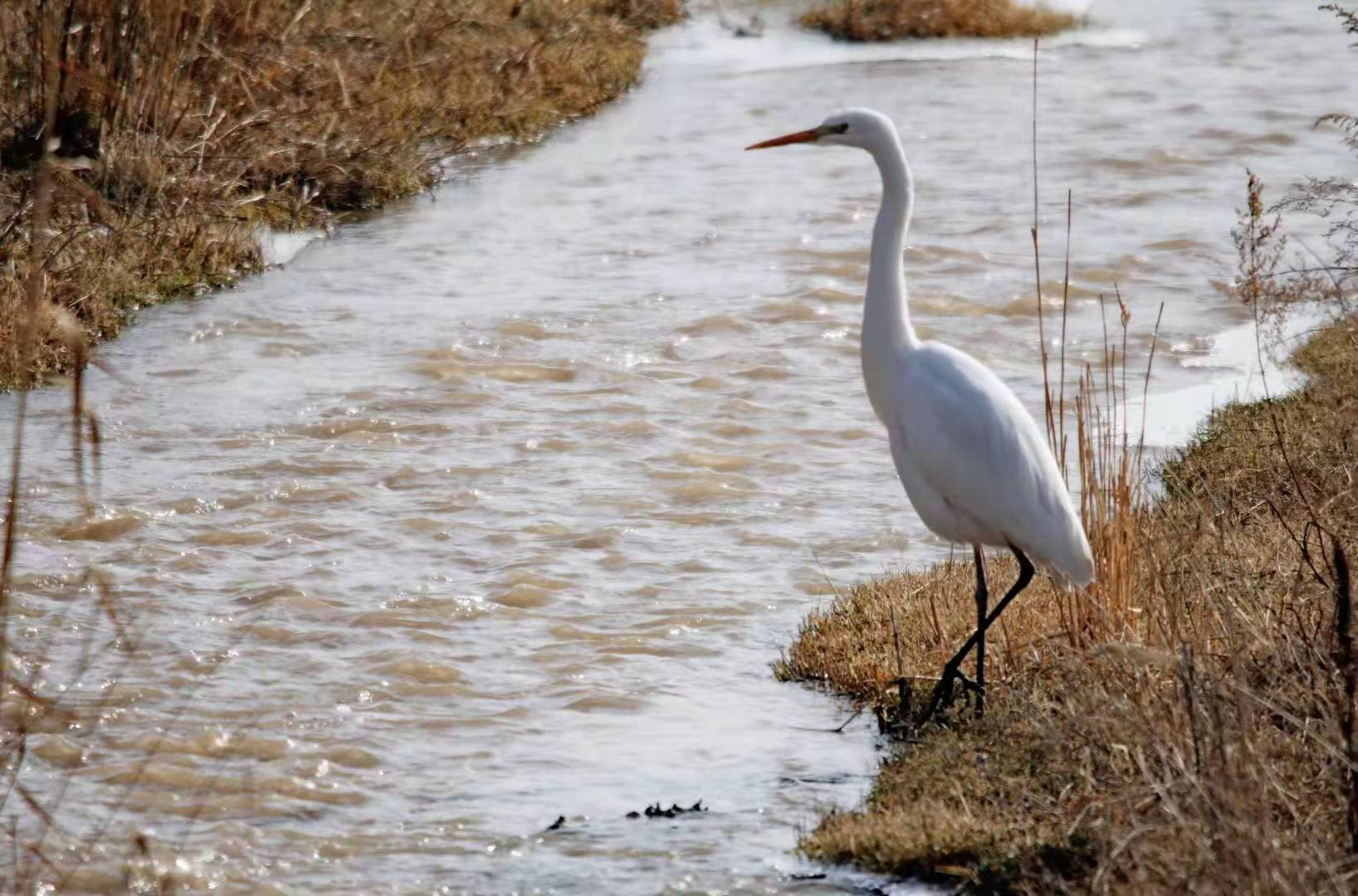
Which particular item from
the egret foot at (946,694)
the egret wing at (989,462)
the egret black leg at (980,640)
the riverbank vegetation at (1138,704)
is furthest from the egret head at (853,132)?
the egret foot at (946,694)

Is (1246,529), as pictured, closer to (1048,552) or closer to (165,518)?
(1048,552)

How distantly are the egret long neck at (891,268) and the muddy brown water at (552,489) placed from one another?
3.63 ft

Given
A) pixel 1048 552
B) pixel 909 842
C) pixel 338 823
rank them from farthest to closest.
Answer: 1. pixel 1048 552
2. pixel 338 823
3. pixel 909 842

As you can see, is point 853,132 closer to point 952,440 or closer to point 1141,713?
point 952,440

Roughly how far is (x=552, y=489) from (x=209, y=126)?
3.81 metres

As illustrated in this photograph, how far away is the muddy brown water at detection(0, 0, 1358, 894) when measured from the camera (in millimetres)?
4531

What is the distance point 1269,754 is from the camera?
381cm

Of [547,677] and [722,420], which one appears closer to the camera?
[547,677]

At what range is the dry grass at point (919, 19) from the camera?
1720 cm

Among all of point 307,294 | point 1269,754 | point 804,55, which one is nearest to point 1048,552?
point 1269,754

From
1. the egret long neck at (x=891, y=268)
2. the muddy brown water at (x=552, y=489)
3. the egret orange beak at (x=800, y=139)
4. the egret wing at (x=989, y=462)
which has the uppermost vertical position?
the egret orange beak at (x=800, y=139)

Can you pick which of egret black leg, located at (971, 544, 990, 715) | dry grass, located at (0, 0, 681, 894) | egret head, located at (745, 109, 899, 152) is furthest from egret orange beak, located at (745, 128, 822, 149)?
dry grass, located at (0, 0, 681, 894)

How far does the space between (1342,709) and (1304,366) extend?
15.8 ft

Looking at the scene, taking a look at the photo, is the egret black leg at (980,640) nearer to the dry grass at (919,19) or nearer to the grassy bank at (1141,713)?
the grassy bank at (1141,713)
